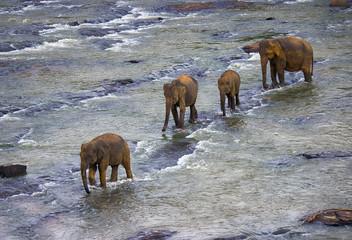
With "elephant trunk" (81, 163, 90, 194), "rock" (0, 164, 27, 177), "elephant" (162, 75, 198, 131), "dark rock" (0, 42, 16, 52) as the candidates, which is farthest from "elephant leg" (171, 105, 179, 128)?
"dark rock" (0, 42, 16, 52)

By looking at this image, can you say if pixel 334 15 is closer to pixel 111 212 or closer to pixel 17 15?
pixel 17 15

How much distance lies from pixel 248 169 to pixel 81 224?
13.2 feet

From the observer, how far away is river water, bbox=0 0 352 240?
10.6m

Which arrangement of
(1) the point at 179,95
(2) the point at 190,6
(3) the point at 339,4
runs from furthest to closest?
(2) the point at 190,6
(3) the point at 339,4
(1) the point at 179,95

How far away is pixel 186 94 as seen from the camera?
15906 mm

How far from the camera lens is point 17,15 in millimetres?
40031

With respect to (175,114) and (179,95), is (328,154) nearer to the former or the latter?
(179,95)

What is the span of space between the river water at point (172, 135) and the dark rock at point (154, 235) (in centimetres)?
18

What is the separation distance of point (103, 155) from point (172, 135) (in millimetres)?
4472

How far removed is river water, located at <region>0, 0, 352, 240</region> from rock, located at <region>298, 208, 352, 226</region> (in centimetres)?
17

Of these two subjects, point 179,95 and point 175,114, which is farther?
point 175,114

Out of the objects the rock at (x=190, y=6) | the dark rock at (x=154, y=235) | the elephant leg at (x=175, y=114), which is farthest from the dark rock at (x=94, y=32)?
the dark rock at (x=154, y=235)

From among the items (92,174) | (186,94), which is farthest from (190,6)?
(92,174)

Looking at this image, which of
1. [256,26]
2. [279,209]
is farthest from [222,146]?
[256,26]
